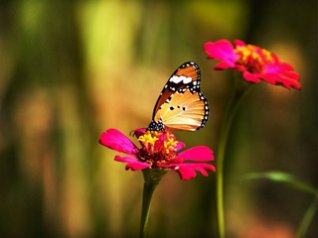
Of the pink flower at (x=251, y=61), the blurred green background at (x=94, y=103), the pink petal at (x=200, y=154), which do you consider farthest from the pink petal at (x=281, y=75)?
the blurred green background at (x=94, y=103)

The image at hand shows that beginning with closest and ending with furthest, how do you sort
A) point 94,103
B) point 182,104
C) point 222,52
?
point 182,104, point 222,52, point 94,103

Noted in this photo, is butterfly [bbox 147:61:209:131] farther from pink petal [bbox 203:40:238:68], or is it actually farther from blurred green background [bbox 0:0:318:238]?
blurred green background [bbox 0:0:318:238]

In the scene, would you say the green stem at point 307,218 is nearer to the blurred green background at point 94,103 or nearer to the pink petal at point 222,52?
the pink petal at point 222,52

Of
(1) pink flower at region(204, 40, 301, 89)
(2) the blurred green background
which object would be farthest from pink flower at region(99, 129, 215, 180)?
(2) the blurred green background

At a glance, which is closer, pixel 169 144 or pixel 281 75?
pixel 169 144

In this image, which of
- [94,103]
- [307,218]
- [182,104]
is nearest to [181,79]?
[182,104]

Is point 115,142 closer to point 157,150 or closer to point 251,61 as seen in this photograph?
point 157,150

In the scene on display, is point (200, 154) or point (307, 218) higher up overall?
point (200, 154)
